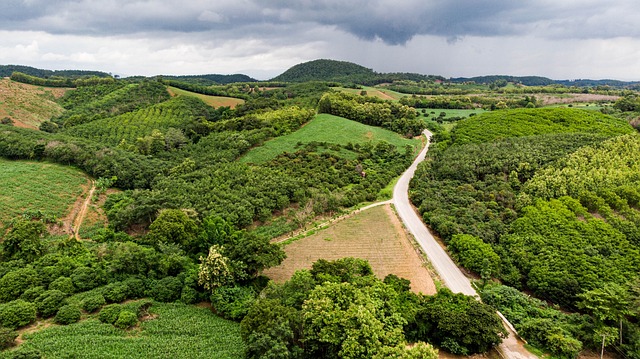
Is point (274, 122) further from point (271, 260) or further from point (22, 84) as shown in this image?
point (22, 84)

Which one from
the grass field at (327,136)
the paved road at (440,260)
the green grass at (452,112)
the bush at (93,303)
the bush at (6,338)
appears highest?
the green grass at (452,112)

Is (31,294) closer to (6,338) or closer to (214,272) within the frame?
(6,338)

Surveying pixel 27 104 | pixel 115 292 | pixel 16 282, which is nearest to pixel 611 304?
pixel 115 292

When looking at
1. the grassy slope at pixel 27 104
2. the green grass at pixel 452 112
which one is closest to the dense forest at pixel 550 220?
the green grass at pixel 452 112

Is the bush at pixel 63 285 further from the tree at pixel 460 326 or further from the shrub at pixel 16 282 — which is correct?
the tree at pixel 460 326

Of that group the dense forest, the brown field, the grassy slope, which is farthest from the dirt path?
the grassy slope

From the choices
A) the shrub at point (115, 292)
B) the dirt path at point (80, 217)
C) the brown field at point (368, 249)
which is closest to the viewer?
the shrub at point (115, 292)
